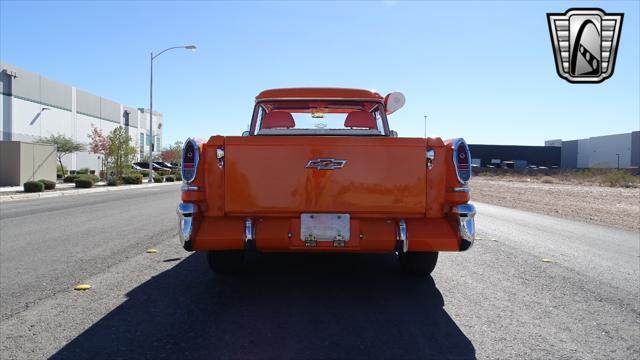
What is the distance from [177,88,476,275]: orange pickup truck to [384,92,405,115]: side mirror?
1822 millimetres

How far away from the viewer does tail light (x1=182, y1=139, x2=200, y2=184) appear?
14.3ft

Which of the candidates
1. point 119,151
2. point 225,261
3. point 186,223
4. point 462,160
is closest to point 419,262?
point 462,160

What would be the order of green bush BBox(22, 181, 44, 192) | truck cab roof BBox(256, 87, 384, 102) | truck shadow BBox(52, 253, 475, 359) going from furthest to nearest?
green bush BBox(22, 181, 44, 192)
truck cab roof BBox(256, 87, 384, 102)
truck shadow BBox(52, 253, 475, 359)

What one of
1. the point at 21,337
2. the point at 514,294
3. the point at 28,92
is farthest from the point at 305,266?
the point at 28,92

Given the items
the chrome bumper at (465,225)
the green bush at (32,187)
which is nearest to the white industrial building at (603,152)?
the green bush at (32,187)

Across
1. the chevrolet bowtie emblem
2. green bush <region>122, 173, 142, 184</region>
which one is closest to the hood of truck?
the chevrolet bowtie emblem

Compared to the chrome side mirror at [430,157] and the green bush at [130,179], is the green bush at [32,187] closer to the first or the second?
the green bush at [130,179]

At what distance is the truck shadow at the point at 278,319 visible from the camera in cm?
344

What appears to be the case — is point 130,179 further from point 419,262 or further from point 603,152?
point 603,152

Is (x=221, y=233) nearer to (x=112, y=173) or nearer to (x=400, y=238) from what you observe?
(x=400, y=238)

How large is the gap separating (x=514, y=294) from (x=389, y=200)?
6.05 feet

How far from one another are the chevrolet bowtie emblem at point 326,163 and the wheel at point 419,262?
1715 millimetres

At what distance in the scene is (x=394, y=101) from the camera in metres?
6.17

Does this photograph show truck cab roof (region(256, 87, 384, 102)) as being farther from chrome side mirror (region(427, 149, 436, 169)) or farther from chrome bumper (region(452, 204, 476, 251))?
chrome bumper (region(452, 204, 476, 251))
